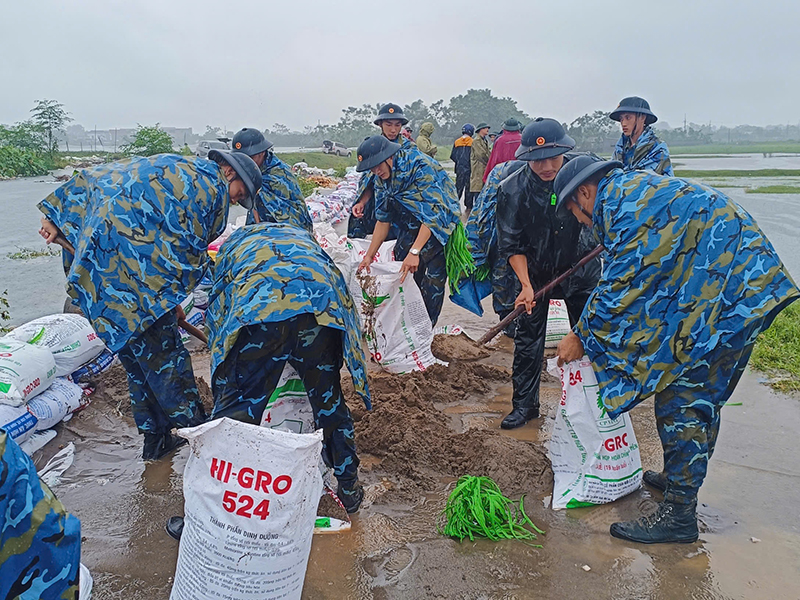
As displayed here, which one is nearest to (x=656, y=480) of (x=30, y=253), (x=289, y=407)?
(x=289, y=407)

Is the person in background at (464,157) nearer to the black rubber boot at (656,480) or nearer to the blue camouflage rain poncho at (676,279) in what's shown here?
the black rubber boot at (656,480)

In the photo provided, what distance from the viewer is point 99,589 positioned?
2275 millimetres

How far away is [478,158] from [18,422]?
8.82m

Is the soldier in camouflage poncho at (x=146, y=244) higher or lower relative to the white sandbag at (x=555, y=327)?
higher

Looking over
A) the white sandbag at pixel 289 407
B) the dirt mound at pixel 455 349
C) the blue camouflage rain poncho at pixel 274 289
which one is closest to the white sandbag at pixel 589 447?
the blue camouflage rain poncho at pixel 274 289

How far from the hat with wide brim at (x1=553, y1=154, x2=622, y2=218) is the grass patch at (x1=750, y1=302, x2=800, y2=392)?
91.1 inches

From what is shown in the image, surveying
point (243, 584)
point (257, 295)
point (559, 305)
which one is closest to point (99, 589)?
point (243, 584)

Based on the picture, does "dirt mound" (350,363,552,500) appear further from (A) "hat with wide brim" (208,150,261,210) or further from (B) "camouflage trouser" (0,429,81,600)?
(B) "camouflage trouser" (0,429,81,600)

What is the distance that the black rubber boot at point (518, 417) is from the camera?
354 centimetres

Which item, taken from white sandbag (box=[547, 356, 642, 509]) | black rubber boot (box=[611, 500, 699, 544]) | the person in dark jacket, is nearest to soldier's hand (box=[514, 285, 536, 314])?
the person in dark jacket

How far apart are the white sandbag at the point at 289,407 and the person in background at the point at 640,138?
11.0 ft

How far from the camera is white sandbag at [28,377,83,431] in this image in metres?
3.17

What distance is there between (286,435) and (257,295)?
0.47 metres

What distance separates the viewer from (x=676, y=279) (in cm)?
229
